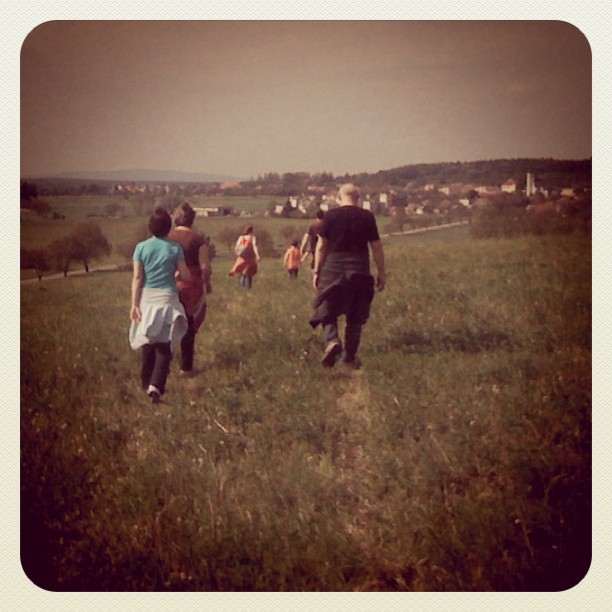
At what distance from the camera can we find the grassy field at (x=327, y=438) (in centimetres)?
339

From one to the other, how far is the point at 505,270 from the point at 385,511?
129 centimetres

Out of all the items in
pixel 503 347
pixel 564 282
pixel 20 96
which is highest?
pixel 20 96

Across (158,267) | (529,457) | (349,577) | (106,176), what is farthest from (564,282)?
(106,176)

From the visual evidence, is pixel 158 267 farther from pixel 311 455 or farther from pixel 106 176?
pixel 311 455

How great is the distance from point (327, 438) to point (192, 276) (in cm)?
100

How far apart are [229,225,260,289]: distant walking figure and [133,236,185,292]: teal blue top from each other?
27 cm

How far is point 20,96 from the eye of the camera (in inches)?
143

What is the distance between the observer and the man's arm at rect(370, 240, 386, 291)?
11.8 ft

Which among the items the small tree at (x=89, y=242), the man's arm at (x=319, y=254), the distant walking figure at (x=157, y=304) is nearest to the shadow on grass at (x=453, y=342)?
the man's arm at (x=319, y=254)

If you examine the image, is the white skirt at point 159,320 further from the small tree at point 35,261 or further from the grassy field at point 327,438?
the small tree at point 35,261

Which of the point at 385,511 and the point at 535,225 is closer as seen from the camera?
the point at 385,511

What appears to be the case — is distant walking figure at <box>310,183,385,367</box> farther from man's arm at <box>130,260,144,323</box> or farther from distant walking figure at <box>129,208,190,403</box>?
man's arm at <box>130,260,144,323</box>

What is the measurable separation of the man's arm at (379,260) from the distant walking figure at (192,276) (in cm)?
80

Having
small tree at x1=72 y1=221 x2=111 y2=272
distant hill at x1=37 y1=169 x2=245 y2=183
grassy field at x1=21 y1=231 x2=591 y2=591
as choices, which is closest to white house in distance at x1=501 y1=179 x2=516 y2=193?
grassy field at x1=21 y1=231 x2=591 y2=591
